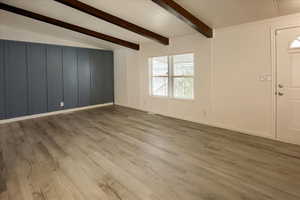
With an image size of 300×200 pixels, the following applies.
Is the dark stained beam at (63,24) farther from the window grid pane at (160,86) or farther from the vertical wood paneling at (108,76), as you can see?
the vertical wood paneling at (108,76)

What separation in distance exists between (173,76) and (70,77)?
12.1 ft

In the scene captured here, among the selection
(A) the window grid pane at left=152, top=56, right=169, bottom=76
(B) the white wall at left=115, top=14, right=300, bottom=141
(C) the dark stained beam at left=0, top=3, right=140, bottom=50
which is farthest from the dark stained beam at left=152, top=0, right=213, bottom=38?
(C) the dark stained beam at left=0, top=3, right=140, bottom=50

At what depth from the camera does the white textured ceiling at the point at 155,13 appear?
321cm

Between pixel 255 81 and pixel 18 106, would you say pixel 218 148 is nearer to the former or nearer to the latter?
pixel 255 81

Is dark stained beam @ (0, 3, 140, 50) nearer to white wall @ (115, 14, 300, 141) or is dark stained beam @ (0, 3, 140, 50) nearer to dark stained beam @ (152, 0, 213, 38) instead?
white wall @ (115, 14, 300, 141)

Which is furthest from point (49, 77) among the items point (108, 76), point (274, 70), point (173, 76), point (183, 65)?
point (274, 70)

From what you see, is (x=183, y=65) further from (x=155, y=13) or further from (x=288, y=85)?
(x=288, y=85)

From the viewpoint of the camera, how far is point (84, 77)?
22.9 feet

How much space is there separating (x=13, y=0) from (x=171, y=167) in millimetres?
4545

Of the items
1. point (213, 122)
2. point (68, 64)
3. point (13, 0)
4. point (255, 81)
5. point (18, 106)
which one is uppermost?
point (13, 0)

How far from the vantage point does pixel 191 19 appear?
3.73 meters

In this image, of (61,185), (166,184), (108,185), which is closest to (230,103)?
(166,184)

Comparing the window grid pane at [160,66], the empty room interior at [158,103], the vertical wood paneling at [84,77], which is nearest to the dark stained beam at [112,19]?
the empty room interior at [158,103]

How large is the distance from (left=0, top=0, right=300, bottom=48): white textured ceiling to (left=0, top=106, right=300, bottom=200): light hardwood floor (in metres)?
2.39
